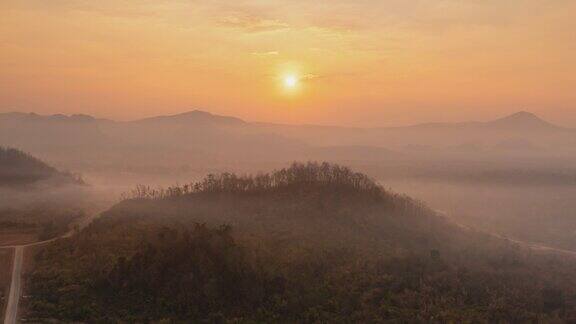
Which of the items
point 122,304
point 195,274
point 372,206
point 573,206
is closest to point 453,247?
point 372,206

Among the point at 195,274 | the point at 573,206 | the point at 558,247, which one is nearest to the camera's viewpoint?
the point at 195,274

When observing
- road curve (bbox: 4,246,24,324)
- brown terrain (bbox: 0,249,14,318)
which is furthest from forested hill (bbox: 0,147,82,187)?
road curve (bbox: 4,246,24,324)

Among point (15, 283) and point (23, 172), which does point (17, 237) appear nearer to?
point (15, 283)

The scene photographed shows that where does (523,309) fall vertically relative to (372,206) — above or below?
below

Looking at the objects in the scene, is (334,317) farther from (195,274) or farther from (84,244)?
(84,244)

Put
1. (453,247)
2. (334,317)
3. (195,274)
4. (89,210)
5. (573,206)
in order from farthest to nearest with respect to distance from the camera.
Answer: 1. (573,206)
2. (89,210)
3. (453,247)
4. (195,274)
5. (334,317)

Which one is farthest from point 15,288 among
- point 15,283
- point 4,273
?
point 4,273

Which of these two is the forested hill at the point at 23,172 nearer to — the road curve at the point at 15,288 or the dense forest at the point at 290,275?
the dense forest at the point at 290,275

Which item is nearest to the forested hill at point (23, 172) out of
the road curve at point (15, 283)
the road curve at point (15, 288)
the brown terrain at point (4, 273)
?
the road curve at point (15, 283)
